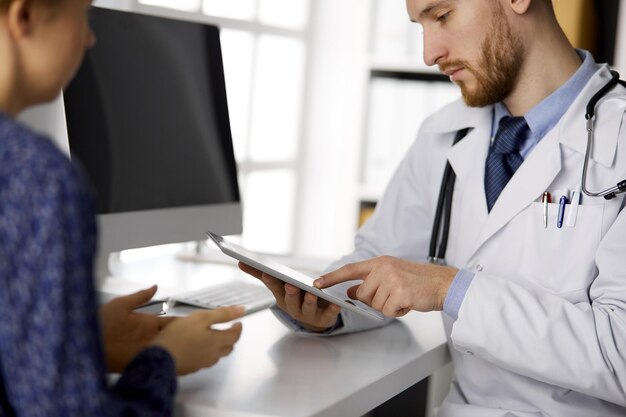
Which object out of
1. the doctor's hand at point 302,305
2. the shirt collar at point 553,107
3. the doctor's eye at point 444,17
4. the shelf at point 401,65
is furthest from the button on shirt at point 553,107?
the shelf at point 401,65

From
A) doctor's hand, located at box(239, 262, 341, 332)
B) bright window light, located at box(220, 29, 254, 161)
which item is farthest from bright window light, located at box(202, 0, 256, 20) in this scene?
doctor's hand, located at box(239, 262, 341, 332)

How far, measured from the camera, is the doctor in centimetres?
134

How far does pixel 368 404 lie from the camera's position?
119 cm

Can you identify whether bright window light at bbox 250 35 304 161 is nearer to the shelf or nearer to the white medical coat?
the shelf

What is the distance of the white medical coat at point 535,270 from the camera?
1.32 metres

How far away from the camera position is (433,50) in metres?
1.68

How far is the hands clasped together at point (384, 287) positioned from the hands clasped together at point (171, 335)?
0.86 feet

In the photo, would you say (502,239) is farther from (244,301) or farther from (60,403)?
(60,403)

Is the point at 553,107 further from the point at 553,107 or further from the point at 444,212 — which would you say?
the point at 444,212

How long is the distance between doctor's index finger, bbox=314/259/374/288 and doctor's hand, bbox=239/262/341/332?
58 mm

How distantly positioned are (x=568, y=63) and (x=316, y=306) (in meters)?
0.70

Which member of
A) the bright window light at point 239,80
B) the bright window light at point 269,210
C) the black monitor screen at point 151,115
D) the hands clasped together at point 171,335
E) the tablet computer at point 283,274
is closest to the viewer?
the hands clasped together at point 171,335

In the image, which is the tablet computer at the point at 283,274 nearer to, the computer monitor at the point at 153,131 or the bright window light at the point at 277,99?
the computer monitor at the point at 153,131

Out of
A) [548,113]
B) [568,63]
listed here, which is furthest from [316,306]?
[568,63]
